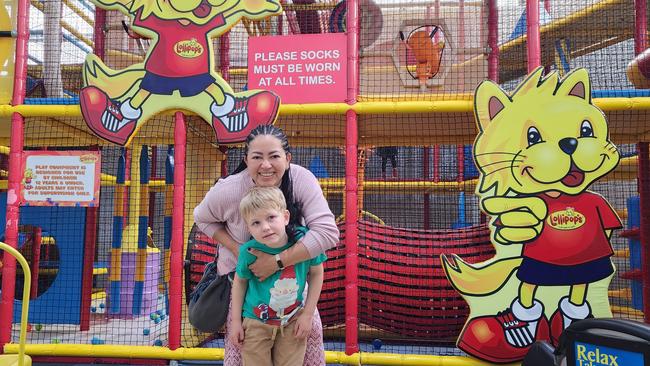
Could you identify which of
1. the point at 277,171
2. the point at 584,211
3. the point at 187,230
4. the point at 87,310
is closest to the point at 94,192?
the point at 187,230

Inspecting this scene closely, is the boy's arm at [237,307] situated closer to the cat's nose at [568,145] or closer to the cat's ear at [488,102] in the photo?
the cat's ear at [488,102]

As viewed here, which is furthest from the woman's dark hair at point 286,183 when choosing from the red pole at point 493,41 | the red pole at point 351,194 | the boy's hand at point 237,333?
the red pole at point 493,41

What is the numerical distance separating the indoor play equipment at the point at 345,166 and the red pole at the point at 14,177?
12 millimetres

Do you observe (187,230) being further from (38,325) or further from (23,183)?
(38,325)

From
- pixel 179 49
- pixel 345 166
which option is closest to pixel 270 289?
pixel 345 166

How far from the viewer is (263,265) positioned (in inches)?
82.7

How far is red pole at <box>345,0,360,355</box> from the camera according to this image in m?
3.81

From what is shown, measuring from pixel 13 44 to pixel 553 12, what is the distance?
257 inches

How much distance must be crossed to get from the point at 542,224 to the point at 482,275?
0.57 m

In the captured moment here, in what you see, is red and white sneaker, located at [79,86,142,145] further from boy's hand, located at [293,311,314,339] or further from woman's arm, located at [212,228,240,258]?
boy's hand, located at [293,311,314,339]

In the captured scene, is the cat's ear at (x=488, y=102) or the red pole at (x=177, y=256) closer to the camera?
the cat's ear at (x=488, y=102)

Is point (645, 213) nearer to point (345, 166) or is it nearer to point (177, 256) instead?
point (345, 166)

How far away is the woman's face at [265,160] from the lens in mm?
2182

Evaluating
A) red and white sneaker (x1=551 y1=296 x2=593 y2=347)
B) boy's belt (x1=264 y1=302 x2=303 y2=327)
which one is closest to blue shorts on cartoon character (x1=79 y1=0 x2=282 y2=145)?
boy's belt (x1=264 y1=302 x2=303 y2=327)
